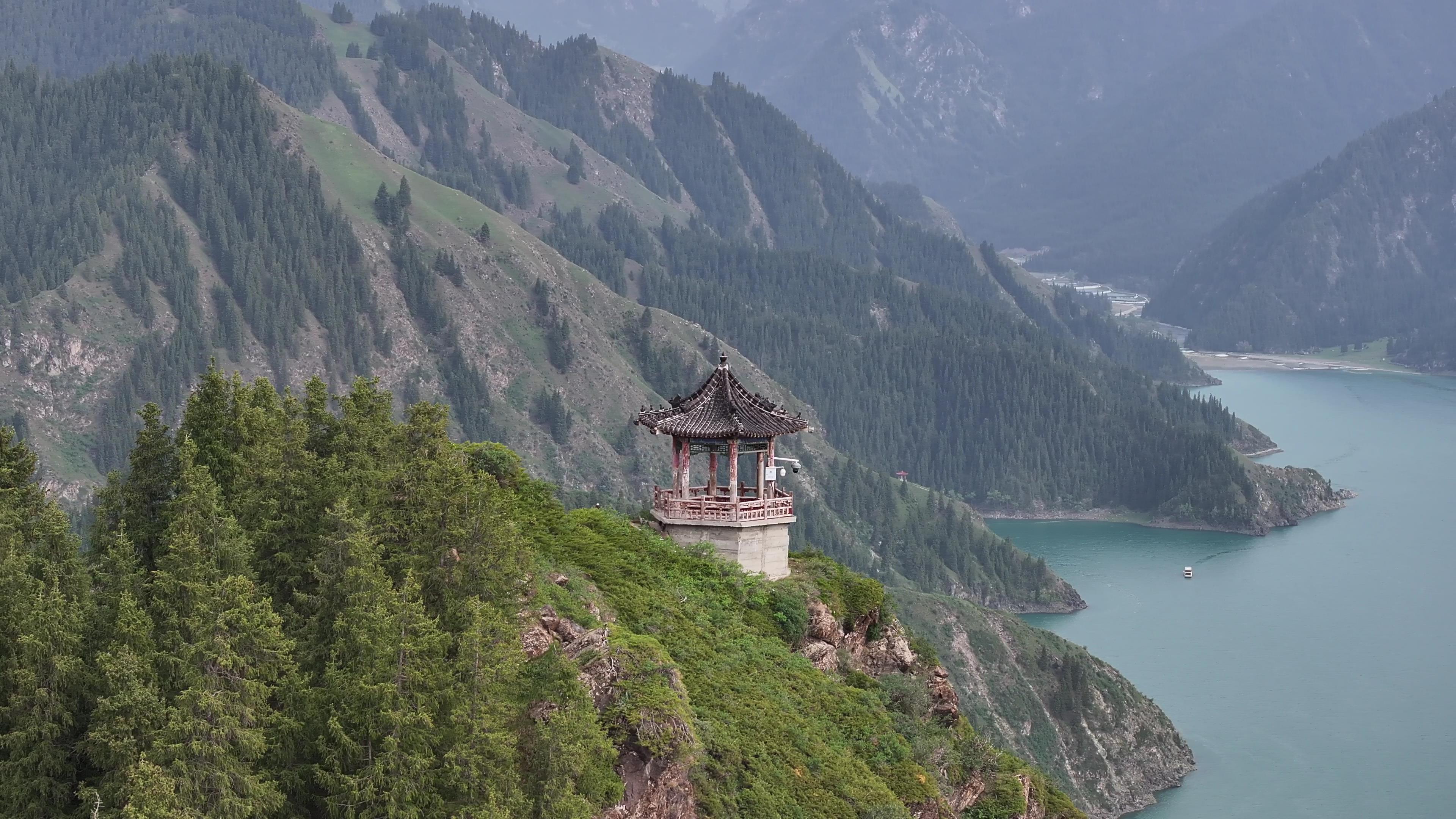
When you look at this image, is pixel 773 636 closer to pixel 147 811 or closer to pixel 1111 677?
pixel 147 811

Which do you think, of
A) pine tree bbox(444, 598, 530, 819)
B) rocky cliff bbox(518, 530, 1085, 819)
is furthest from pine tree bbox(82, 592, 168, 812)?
rocky cliff bbox(518, 530, 1085, 819)

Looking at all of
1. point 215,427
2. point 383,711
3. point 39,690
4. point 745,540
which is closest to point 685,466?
point 745,540

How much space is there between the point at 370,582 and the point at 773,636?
18.6 m

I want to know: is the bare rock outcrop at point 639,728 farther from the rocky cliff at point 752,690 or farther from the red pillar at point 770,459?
the red pillar at point 770,459

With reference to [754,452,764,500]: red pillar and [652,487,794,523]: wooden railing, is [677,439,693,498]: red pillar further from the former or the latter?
[754,452,764,500]: red pillar

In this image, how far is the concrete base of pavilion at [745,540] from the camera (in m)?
69.6

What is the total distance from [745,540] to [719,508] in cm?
147

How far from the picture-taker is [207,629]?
153 ft

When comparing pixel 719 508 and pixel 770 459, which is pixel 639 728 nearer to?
pixel 719 508

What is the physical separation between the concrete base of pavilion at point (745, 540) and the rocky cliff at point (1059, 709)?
97.3 m

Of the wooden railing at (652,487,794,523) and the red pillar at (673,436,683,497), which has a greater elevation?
the red pillar at (673,436,683,497)

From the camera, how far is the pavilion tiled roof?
69.8 m

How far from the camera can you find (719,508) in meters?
69.8

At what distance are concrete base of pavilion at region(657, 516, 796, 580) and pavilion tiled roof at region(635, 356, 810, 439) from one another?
3207mm
